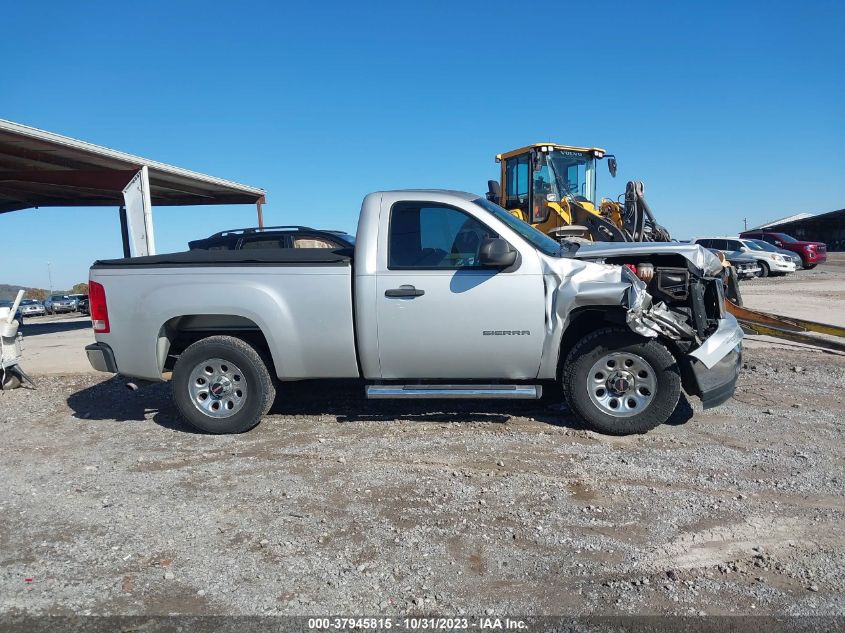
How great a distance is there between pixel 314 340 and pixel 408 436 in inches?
46.7

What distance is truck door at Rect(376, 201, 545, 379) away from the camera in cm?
517

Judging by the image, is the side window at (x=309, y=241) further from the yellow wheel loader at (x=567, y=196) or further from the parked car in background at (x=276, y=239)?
the yellow wheel loader at (x=567, y=196)

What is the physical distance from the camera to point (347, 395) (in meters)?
6.93

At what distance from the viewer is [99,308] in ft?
18.9

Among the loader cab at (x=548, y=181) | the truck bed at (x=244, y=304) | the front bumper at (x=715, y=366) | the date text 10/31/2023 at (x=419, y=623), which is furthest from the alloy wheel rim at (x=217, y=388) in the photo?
the loader cab at (x=548, y=181)

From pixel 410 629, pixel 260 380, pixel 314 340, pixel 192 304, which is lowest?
pixel 410 629

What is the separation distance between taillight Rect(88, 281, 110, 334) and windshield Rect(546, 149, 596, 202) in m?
10.5

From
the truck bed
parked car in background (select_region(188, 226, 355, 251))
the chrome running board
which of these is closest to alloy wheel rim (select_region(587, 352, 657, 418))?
the chrome running board

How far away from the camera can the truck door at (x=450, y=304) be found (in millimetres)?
5168

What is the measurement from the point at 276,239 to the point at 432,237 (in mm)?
5873

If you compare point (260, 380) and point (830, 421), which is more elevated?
point (260, 380)

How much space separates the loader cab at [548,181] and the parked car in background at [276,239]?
4047 millimetres

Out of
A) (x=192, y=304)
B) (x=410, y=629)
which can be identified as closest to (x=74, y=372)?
(x=192, y=304)

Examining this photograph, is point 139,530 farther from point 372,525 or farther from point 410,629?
point 410,629
